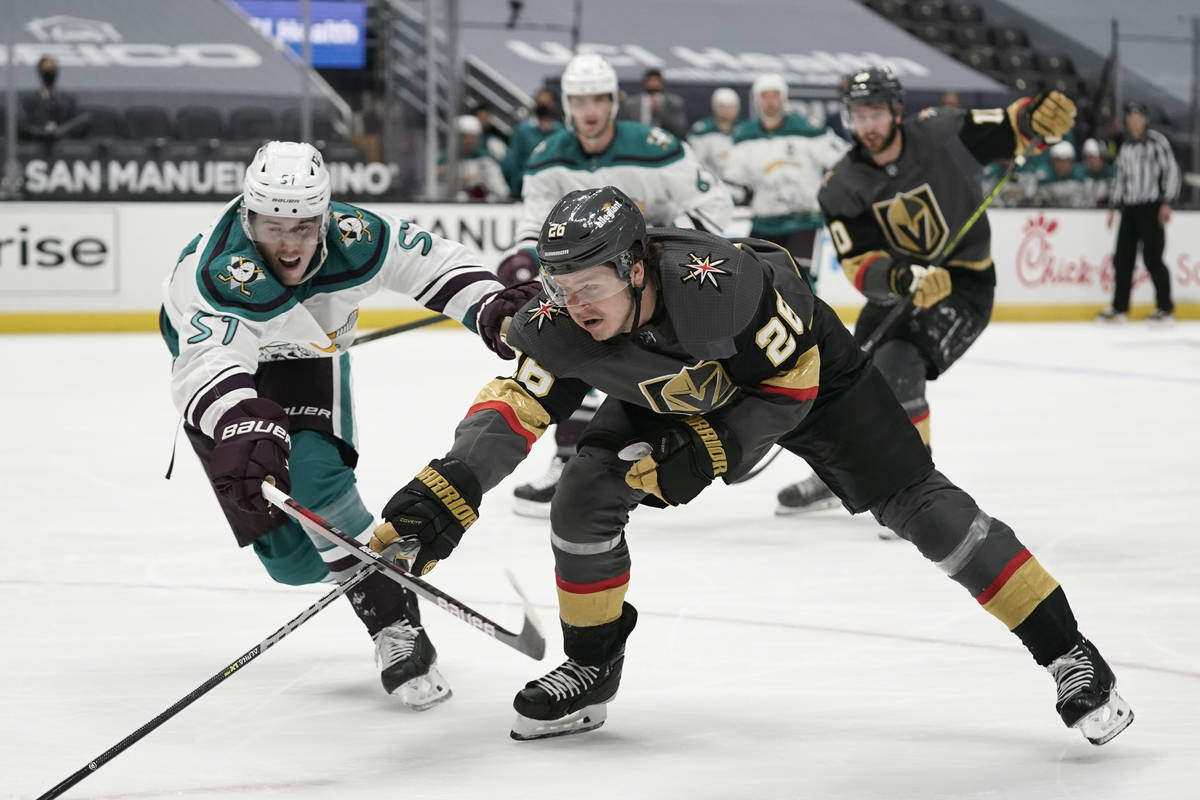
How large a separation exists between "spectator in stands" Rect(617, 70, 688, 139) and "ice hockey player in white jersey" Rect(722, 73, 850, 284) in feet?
7.25

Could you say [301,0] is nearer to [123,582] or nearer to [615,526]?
[123,582]

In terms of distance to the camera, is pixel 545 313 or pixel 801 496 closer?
pixel 545 313

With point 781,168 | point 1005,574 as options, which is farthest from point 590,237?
point 781,168

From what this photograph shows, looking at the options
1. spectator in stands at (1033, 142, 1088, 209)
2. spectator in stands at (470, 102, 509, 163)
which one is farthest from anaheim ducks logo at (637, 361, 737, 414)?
spectator in stands at (1033, 142, 1088, 209)

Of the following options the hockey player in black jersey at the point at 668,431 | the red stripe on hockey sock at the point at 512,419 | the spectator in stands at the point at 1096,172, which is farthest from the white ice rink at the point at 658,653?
the spectator in stands at the point at 1096,172

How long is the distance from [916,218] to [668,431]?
8.16 feet

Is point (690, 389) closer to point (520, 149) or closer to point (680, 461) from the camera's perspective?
point (680, 461)

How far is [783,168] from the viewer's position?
7.73 m

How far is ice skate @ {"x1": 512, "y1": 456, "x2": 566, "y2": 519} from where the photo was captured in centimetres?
466

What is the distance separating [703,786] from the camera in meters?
2.40

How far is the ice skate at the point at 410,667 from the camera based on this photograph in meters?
2.80

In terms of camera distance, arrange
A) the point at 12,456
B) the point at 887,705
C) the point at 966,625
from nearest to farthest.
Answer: the point at 887,705 → the point at 966,625 → the point at 12,456

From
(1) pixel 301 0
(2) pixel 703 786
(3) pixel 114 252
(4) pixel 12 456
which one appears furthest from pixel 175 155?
(2) pixel 703 786

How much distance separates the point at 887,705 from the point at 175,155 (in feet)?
25.6
